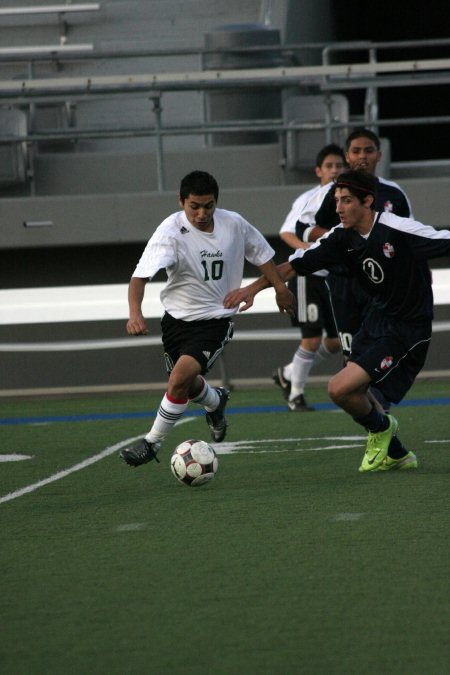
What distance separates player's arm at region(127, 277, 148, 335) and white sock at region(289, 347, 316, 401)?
4.36m

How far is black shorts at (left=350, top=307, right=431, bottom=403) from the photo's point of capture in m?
6.94

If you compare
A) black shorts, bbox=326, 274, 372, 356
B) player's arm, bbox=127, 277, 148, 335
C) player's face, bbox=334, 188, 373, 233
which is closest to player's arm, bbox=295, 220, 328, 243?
black shorts, bbox=326, 274, 372, 356

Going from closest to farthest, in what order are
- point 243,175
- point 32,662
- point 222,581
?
1. point 32,662
2. point 222,581
3. point 243,175

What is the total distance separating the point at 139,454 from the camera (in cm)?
727

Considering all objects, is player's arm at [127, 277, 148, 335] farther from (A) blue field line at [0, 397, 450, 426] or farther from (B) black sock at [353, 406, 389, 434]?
(A) blue field line at [0, 397, 450, 426]

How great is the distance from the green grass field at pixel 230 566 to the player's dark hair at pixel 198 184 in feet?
5.69

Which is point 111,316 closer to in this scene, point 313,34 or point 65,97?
point 65,97

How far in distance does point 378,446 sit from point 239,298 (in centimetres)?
125

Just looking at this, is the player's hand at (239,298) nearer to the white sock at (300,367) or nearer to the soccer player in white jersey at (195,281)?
the soccer player in white jersey at (195,281)

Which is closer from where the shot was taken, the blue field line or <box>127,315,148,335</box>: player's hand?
<box>127,315,148,335</box>: player's hand

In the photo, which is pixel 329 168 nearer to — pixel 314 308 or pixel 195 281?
pixel 314 308

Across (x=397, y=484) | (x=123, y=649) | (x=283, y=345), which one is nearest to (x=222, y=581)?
(x=123, y=649)

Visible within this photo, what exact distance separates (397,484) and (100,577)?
250cm

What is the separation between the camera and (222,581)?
4574 millimetres
